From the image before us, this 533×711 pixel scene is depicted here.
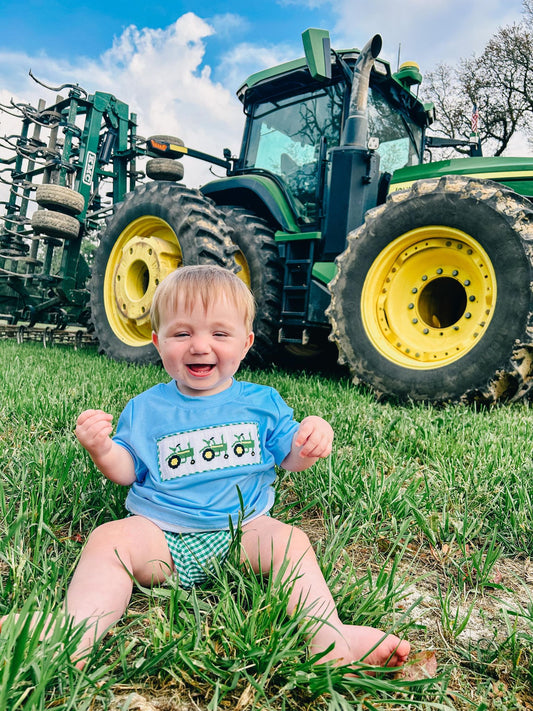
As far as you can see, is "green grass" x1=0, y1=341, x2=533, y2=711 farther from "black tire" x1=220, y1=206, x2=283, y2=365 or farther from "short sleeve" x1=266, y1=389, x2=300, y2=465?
"black tire" x1=220, y1=206, x2=283, y2=365

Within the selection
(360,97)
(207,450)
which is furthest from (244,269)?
(207,450)

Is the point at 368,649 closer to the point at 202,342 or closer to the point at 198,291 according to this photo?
the point at 202,342

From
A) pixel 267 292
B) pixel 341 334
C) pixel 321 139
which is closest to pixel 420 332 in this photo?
pixel 341 334

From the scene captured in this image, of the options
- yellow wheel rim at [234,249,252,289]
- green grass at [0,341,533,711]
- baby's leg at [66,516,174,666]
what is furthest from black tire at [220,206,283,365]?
baby's leg at [66,516,174,666]

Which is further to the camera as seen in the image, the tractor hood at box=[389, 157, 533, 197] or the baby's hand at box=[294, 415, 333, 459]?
the tractor hood at box=[389, 157, 533, 197]

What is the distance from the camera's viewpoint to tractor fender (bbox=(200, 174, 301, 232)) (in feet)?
13.5

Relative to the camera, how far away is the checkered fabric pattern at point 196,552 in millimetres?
1114

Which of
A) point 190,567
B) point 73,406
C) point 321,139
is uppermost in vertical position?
point 321,139

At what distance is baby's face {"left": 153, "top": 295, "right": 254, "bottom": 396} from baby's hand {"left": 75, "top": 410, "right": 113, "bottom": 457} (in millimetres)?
197

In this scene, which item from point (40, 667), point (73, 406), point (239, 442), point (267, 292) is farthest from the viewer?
point (267, 292)

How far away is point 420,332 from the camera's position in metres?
3.14

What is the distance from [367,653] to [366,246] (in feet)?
8.83

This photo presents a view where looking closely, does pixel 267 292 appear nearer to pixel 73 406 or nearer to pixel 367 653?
pixel 73 406

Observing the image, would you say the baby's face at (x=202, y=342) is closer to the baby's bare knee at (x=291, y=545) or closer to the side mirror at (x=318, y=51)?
the baby's bare knee at (x=291, y=545)
